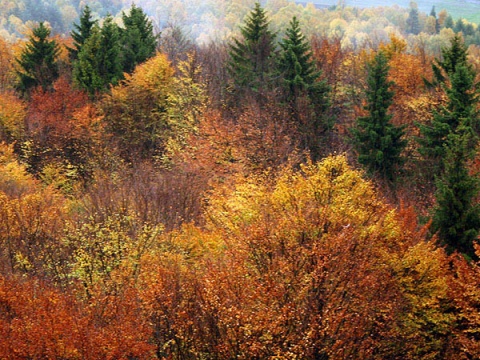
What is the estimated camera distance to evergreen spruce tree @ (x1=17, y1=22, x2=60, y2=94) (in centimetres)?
6819

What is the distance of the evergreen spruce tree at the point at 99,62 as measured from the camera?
210ft

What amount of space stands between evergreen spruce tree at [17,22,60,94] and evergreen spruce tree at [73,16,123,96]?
16.9 feet

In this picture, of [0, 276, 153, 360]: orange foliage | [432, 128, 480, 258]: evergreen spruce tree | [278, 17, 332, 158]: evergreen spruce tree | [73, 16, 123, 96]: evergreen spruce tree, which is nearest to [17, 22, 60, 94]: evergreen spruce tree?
[73, 16, 123, 96]: evergreen spruce tree

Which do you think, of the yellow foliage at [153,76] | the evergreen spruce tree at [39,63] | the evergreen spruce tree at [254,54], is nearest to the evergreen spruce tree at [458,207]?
the evergreen spruce tree at [254,54]

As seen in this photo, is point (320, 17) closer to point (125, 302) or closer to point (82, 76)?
point (82, 76)

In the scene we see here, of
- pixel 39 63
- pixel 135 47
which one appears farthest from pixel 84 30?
pixel 135 47

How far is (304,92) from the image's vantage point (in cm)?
5688

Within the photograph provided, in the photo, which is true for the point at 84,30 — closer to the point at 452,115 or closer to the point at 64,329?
the point at 452,115

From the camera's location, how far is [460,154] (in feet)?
114

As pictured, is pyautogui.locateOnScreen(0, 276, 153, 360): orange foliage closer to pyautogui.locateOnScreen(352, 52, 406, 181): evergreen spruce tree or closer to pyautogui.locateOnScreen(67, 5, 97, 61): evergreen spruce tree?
pyautogui.locateOnScreen(352, 52, 406, 181): evergreen spruce tree

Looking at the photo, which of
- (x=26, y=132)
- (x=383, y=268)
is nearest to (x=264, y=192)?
(x=383, y=268)

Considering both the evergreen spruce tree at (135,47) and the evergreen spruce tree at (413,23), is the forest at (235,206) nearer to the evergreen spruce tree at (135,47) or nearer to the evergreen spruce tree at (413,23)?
the evergreen spruce tree at (135,47)

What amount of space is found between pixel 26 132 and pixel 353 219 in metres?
41.2

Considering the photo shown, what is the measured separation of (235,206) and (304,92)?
836 inches
